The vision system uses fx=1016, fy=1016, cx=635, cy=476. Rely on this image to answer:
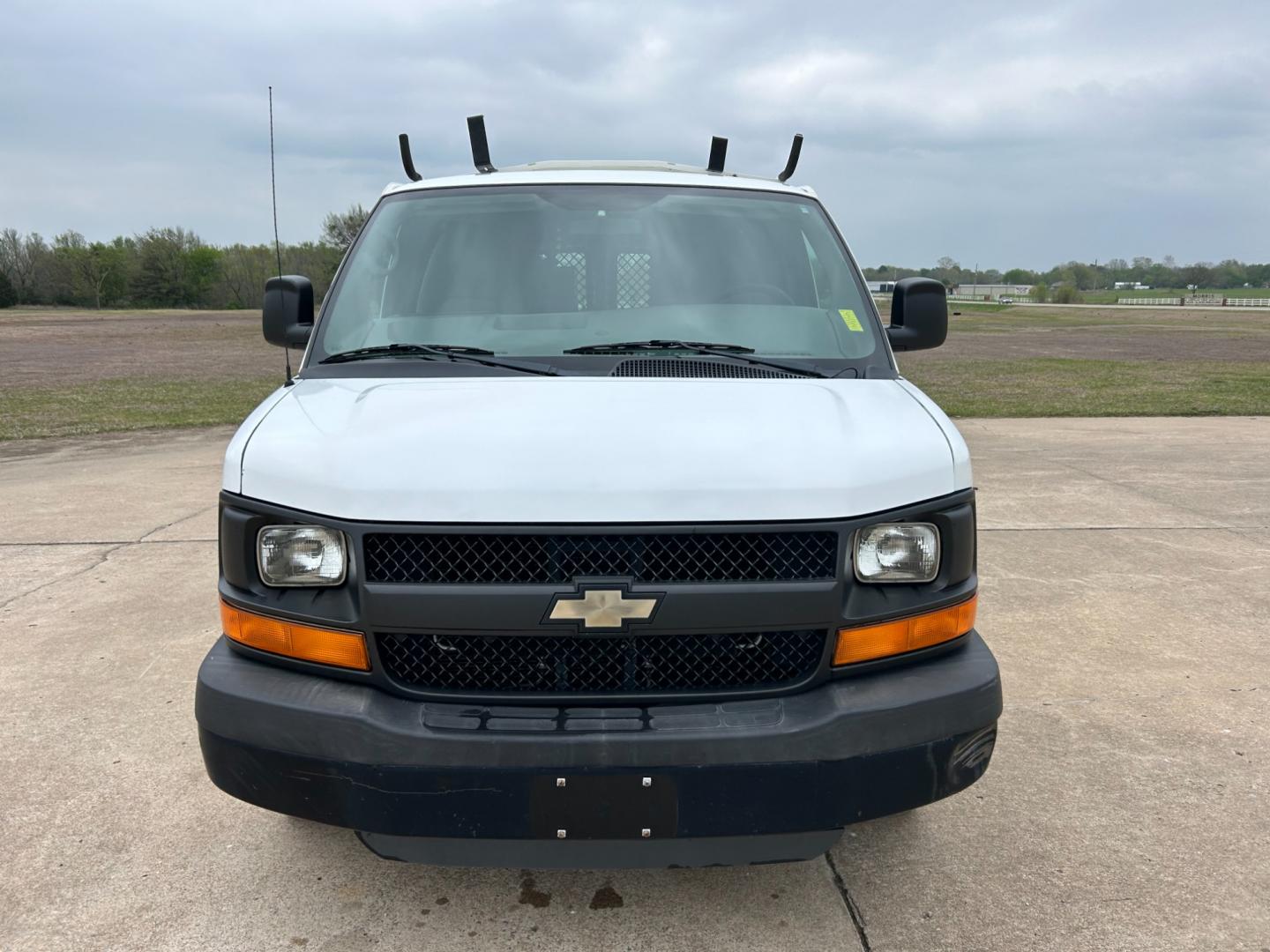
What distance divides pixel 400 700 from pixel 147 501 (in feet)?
21.5

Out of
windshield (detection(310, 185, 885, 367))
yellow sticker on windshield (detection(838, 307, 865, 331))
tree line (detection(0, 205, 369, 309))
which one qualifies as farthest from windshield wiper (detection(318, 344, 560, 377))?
tree line (detection(0, 205, 369, 309))

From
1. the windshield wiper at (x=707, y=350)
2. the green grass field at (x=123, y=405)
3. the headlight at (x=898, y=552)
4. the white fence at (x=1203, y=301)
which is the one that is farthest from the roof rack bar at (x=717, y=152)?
the white fence at (x=1203, y=301)

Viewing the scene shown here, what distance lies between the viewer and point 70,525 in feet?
23.9

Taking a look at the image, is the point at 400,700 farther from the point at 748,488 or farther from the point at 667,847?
the point at 748,488

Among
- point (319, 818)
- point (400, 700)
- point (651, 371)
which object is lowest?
point (319, 818)

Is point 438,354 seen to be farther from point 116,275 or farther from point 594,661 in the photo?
point 116,275

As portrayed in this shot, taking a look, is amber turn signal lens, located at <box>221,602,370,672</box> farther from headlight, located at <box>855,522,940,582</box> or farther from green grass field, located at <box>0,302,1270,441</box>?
green grass field, located at <box>0,302,1270,441</box>

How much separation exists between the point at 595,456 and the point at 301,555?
0.76 meters

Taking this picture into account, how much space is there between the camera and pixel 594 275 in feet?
11.4

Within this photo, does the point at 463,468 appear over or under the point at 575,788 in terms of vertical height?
over

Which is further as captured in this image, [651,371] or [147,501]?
[147,501]

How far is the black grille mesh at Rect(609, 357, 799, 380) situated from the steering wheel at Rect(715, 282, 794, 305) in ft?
1.29

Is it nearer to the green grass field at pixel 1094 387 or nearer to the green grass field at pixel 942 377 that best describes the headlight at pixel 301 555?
the green grass field at pixel 942 377

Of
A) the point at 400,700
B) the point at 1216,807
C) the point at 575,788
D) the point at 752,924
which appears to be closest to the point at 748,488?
the point at 575,788
